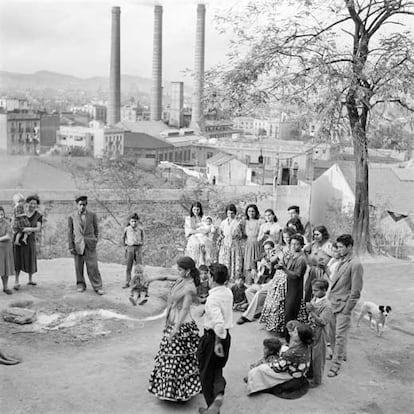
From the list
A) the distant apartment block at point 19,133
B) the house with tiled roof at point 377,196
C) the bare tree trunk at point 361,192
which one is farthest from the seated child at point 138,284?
the distant apartment block at point 19,133

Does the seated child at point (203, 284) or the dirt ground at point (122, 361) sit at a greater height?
the seated child at point (203, 284)

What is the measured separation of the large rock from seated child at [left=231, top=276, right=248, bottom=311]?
2488 millimetres

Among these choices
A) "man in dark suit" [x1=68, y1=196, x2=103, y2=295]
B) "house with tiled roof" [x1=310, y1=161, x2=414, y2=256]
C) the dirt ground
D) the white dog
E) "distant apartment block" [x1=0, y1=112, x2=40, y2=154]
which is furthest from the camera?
"distant apartment block" [x1=0, y1=112, x2=40, y2=154]

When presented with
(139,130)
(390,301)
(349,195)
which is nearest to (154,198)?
(349,195)

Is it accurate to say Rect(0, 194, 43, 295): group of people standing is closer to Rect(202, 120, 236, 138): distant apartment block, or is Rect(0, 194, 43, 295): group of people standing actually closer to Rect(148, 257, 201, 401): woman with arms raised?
Rect(148, 257, 201, 401): woman with arms raised

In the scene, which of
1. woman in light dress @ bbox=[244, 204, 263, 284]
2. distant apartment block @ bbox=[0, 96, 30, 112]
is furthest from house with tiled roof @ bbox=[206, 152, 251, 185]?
distant apartment block @ bbox=[0, 96, 30, 112]

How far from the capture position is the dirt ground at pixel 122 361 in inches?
191

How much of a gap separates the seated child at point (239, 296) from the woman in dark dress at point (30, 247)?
273 centimetres

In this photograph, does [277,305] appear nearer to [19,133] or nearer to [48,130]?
[19,133]

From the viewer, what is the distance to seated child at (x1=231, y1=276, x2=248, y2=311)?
291 inches

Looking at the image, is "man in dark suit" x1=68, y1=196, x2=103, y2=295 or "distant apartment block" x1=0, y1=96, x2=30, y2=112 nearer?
"man in dark suit" x1=68, y1=196, x2=103, y2=295

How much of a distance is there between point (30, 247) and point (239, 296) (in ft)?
9.56

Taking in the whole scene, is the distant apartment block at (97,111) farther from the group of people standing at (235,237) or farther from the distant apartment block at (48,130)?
the group of people standing at (235,237)

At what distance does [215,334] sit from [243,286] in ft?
9.87
